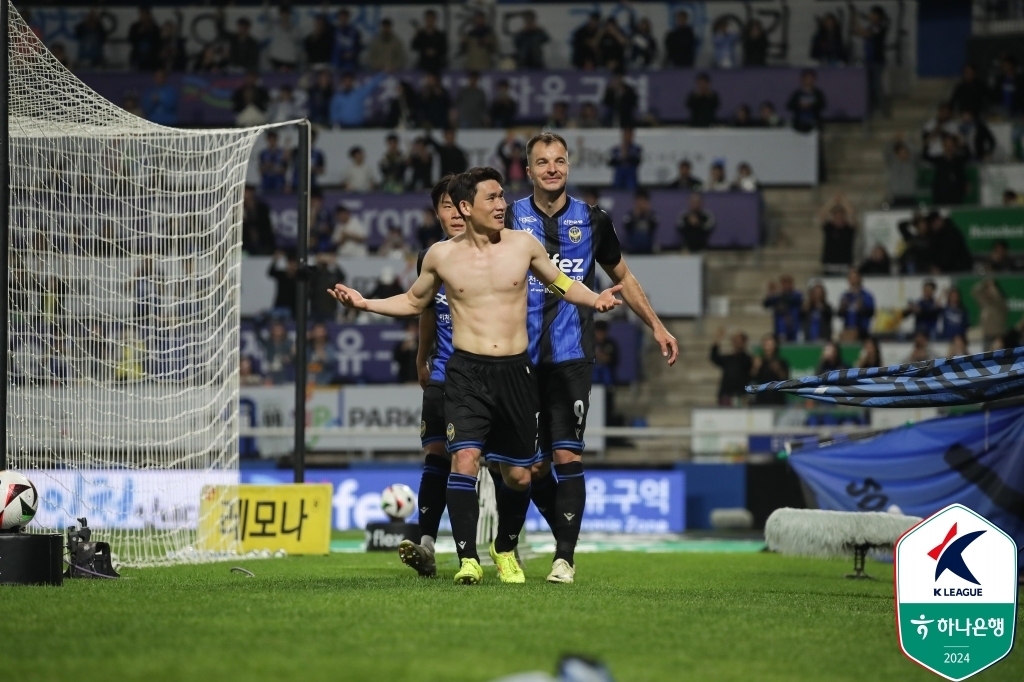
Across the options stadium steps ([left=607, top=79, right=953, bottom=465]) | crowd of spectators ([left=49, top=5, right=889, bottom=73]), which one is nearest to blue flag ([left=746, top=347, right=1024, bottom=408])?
stadium steps ([left=607, top=79, right=953, bottom=465])

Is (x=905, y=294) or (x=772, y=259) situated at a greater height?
(x=772, y=259)

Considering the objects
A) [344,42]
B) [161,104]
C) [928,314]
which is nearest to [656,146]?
[928,314]

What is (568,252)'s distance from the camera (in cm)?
870

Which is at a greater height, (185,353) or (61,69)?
(61,69)

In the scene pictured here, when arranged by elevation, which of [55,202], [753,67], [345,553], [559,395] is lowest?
[345,553]

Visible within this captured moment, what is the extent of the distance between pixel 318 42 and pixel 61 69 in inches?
708

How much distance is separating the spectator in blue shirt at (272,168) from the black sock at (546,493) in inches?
645

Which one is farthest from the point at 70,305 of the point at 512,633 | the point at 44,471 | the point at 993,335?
the point at 993,335

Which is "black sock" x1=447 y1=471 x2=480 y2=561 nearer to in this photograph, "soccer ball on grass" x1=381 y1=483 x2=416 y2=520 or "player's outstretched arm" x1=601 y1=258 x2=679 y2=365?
"player's outstretched arm" x1=601 y1=258 x2=679 y2=365

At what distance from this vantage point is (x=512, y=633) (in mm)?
5535

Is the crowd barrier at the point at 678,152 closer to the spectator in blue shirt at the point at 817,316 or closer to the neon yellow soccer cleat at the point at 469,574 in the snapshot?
the spectator in blue shirt at the point at 817,316

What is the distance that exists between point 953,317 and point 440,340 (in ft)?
42.7

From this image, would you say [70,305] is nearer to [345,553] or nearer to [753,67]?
[345,553]

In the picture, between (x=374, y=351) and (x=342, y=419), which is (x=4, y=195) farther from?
(x=374, y=351)
